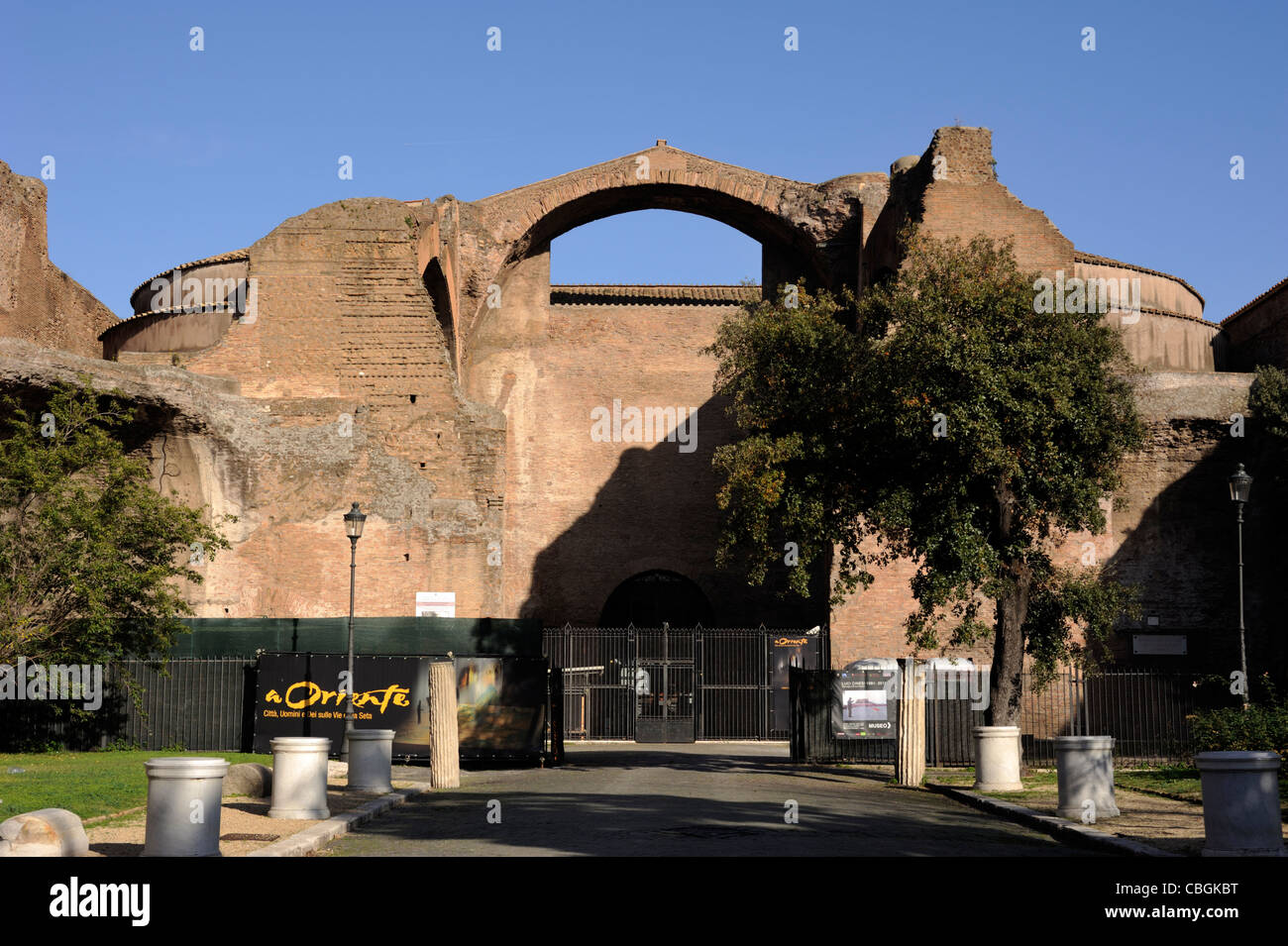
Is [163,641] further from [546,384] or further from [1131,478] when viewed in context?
[1131,478]

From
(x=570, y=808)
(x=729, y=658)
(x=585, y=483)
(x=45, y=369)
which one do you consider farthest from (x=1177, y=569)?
(x=45, y=369)

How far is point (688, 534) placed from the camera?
33562 mm

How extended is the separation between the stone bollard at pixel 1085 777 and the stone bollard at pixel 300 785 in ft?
20.1

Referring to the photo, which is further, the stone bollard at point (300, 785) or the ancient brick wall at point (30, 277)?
the ancient brick wall at point (30, 277)

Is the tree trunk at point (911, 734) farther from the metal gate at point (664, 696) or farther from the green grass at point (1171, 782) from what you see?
the metal gate at point (664, 696)

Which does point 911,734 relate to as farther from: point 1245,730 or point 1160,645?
point 1160,645

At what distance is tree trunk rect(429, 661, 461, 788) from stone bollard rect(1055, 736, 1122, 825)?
22.0 feet

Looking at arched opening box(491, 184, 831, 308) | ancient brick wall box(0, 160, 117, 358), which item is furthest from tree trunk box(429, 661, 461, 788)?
arched opening box(491, 184, 831, 308)

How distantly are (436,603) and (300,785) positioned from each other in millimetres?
14842

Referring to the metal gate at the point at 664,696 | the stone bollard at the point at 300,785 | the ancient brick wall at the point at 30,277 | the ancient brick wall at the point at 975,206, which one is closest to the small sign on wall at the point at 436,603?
the metal gate at the point at 664,696

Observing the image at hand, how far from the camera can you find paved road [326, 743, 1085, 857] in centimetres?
852

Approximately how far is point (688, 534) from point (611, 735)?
8.53 m

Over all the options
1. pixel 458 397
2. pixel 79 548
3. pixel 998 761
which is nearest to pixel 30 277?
pixel 458 397

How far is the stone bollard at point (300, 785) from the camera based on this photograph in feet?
34.4
